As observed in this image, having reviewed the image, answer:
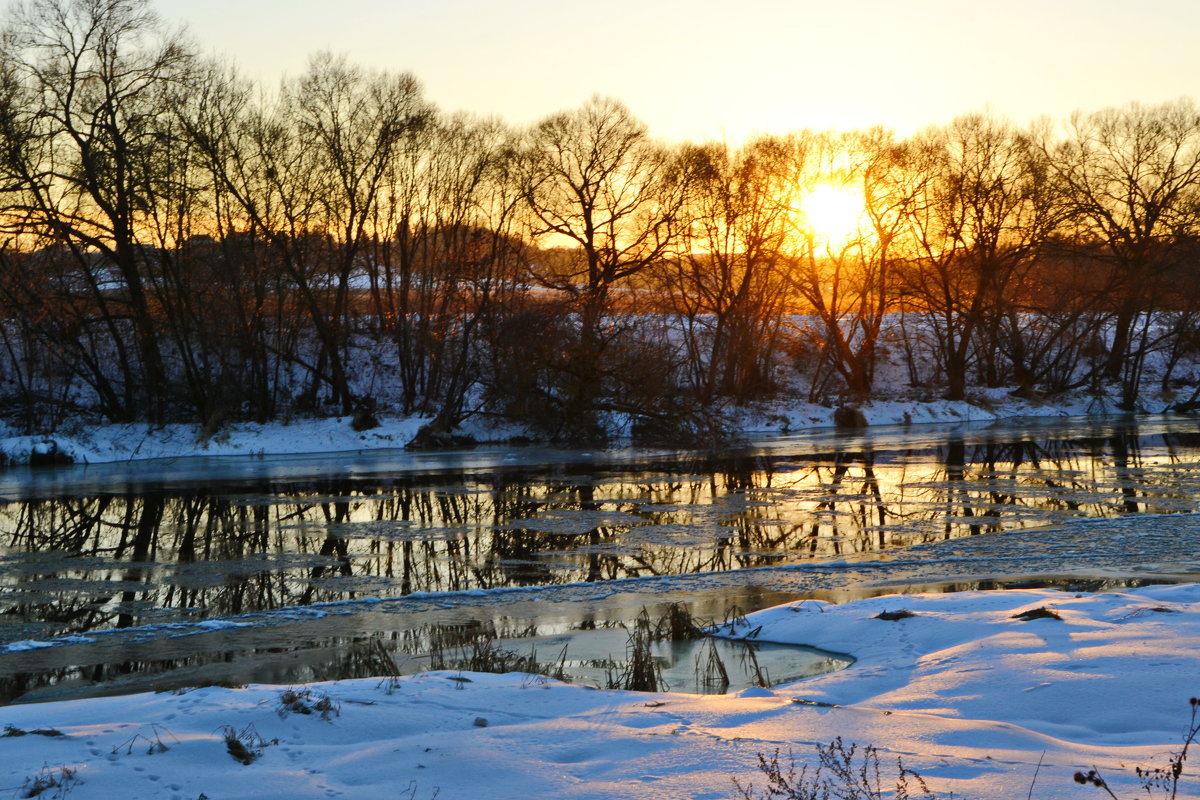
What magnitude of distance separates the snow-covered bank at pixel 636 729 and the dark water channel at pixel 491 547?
5.62 ft

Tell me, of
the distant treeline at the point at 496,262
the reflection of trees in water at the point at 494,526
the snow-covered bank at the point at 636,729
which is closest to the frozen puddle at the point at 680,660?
the snow-covered bank at the point at 636,729

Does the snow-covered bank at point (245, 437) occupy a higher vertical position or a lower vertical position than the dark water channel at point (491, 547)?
higher

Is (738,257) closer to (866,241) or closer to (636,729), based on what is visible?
(866,241)

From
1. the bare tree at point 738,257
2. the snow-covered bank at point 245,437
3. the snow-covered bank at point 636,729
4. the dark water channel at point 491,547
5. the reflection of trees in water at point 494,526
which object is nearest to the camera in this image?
the snow-covered bank at point 636,729

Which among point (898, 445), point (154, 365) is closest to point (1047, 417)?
point (898, 445)

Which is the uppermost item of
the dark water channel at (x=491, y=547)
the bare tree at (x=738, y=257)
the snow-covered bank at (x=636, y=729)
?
the bare tree at (x=738, y=257)

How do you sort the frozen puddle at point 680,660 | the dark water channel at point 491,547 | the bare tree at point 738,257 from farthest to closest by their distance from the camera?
the bare tree at point 738,257 < the dark water channel at point 491,547 < the frozen puddle at point 680,660

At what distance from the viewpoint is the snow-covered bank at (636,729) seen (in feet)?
16.0

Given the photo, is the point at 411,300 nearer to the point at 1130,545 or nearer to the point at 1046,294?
the point at 1046,294

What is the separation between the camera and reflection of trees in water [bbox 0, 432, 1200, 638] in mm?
12211

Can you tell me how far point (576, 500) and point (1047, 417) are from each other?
29.1 m

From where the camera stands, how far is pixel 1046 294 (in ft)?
171

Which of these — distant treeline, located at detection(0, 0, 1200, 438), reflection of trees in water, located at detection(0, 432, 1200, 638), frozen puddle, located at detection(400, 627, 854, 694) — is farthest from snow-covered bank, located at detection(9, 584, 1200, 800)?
distant treeline, located at detection(0, 0, 1200, 438)

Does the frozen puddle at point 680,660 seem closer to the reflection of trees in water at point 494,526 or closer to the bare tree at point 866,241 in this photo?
the reflection of trees in water at point 494,526
